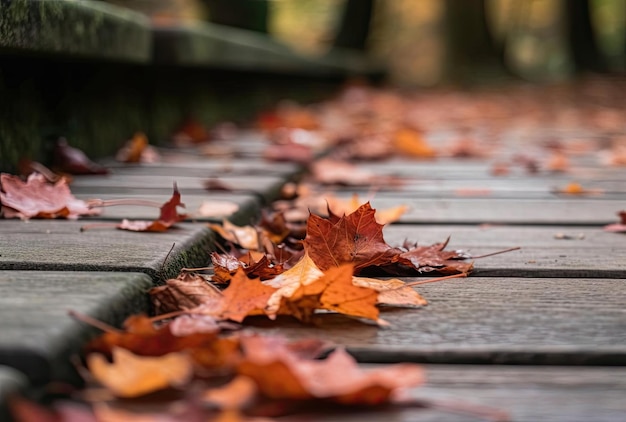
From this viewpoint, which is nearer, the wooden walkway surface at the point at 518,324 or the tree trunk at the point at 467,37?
the wooden walkway surface at the point at 518,324

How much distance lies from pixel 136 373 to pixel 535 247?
30.0 inches

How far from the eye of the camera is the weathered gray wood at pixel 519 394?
604 millimetres

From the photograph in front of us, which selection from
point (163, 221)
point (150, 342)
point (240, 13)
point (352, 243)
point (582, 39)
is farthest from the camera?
point (582, 39)

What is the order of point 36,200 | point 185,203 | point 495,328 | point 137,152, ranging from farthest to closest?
point 137,152 < point 185,203 < point 36,200 < point 495,328

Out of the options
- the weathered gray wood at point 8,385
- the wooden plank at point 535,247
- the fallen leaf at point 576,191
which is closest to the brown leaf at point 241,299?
the weathered gray wood at point 8,385

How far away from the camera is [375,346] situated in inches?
29.3

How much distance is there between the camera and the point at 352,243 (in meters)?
1.02

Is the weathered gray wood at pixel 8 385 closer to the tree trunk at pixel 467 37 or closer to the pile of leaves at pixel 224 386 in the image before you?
the pile of leaves at pixel 224 386

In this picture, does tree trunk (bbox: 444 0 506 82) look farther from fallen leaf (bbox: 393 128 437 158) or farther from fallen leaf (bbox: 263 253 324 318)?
fallen leaf (bbox: 263 253 324 318)

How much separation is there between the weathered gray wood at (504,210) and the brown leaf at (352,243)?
452mm

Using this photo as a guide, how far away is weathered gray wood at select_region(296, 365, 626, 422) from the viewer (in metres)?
0.60

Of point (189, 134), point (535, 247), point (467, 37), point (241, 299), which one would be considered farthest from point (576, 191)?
point (467, 37)

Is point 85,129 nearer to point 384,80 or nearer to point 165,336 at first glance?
point 165,336

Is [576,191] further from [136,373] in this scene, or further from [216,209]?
[136,373]
